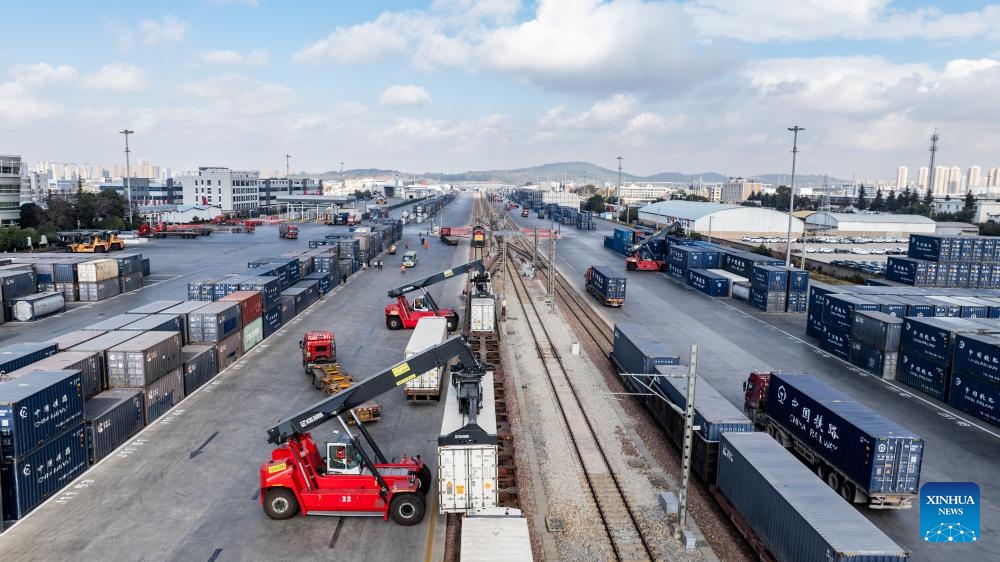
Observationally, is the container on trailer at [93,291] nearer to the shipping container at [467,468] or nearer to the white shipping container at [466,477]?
the shipping container at [467,468]

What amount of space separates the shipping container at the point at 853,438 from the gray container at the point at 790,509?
2910 millimetres

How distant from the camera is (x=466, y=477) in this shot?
67.5 ft

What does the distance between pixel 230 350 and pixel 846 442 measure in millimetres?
32649

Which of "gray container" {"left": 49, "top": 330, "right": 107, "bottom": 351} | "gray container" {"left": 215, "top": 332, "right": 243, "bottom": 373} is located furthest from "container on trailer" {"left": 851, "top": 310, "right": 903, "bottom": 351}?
"gray container" {"left": 49, "top": 330, "right": 107, "bottom": 351}

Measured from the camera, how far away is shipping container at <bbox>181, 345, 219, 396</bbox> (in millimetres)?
32156

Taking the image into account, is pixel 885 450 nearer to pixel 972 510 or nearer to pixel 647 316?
pixel 972 510

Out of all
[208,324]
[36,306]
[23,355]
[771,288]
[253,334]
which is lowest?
[36,306]

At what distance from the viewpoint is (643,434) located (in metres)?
28.4

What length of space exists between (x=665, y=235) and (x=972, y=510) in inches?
3311

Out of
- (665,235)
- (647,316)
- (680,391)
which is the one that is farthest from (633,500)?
(665,235)

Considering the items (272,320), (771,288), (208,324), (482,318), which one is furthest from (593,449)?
(771,288)

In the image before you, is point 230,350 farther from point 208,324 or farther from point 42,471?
point 42,471

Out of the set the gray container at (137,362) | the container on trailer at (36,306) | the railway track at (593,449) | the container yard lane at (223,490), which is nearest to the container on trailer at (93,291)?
the container on trailer at (36,306)

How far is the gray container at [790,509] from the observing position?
15.4m
